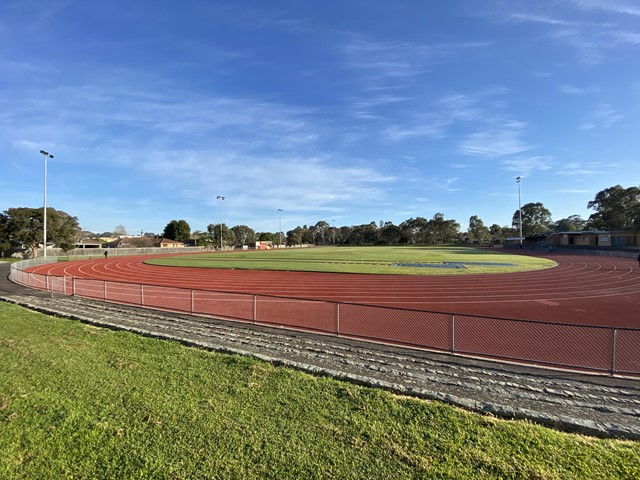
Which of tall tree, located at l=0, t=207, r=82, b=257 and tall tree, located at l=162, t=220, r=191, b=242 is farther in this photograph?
tall tree, located at l=162, t=220, r=191, b=242

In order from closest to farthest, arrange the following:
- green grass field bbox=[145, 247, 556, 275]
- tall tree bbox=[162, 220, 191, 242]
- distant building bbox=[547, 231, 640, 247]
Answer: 1. green grass field bbox=[145, 247, 556, 275]
2. distant building bbox=[547, 231, 640, 247]
3. tall tree bbox=[162, 220, 191, 242]

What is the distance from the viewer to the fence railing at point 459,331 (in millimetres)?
8750

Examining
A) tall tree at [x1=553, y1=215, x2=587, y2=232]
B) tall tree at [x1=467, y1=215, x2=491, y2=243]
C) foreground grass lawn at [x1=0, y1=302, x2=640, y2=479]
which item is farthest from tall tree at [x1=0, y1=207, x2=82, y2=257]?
tall tree at [x1=553, y1=215, x2=587, y2=232]

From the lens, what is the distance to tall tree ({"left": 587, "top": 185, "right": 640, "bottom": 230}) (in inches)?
3661

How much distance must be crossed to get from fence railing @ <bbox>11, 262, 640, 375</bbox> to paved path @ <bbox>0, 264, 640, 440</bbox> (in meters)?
0.78

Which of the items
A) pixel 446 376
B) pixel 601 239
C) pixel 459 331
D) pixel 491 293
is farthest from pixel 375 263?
pixel 601 239

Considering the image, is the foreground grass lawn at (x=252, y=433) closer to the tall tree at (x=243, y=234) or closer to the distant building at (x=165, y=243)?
the distant building at (x=165, y=243)

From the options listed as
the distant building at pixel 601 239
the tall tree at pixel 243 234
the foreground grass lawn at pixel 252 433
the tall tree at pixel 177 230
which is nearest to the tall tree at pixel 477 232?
the distant building at pixel 601 239

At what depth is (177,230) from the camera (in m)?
127

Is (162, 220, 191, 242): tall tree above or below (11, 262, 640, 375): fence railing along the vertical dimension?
above

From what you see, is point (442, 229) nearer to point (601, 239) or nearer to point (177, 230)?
point (601, 239)

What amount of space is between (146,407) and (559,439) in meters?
A: 5.71

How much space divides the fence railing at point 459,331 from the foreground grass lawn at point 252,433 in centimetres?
366

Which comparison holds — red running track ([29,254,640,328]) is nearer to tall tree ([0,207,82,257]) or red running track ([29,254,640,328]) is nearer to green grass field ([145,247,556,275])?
green grass field ([145,247,556,275])
